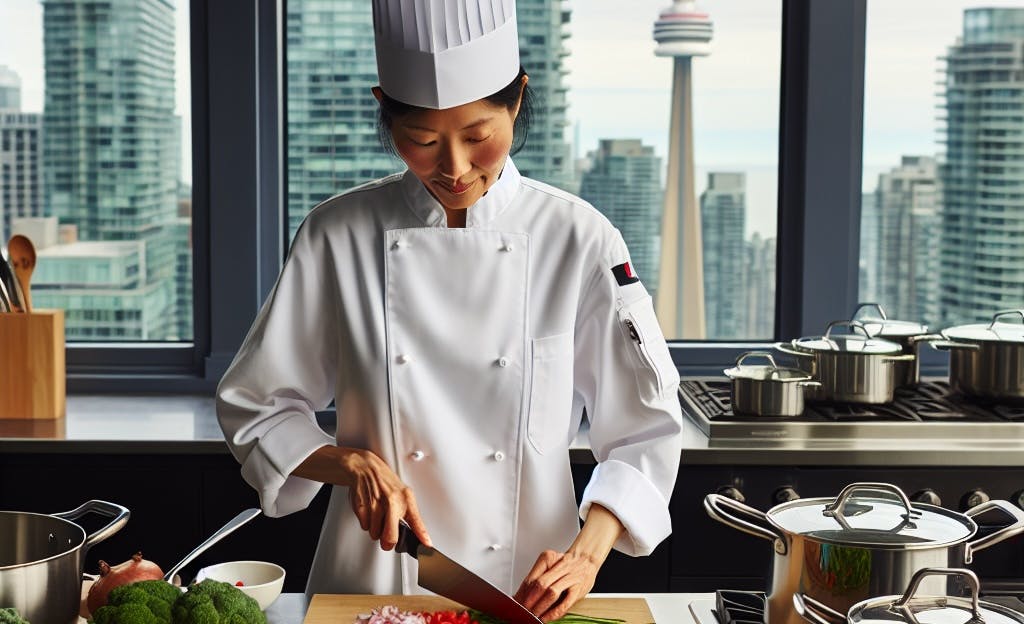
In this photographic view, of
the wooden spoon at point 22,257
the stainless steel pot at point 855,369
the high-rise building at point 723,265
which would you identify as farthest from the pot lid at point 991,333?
the wooden spoon at point 22,257

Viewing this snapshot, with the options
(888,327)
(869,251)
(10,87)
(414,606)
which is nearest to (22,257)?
(10,87)

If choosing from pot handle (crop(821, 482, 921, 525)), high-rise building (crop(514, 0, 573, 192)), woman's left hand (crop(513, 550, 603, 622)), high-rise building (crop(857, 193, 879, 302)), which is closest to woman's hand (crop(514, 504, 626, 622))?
woman's left hand (crop(513, 550, 603, 622))

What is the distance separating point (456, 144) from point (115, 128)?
1755mm

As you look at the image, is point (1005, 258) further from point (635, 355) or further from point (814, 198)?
point (635, 355)

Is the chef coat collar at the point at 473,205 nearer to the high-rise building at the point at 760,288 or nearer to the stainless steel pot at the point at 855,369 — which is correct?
the stainless steel pot at the point at 855,369

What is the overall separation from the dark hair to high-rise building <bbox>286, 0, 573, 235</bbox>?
1.28 metres

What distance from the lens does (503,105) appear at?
1.53 metres

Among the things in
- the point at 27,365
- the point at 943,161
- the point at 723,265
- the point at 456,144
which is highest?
Answer: the point at 943,161

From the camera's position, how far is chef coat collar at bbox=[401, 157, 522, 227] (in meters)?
1.67

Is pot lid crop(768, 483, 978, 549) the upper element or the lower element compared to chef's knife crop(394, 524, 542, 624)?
upper

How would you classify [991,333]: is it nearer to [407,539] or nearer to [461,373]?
[461,373]

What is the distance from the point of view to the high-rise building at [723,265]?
118 inches

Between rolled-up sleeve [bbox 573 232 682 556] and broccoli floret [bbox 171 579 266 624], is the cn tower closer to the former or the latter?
rolled-up sleeve [bbox 573 232 682 556]

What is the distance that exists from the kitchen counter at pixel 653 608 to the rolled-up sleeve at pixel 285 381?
0.13 m
